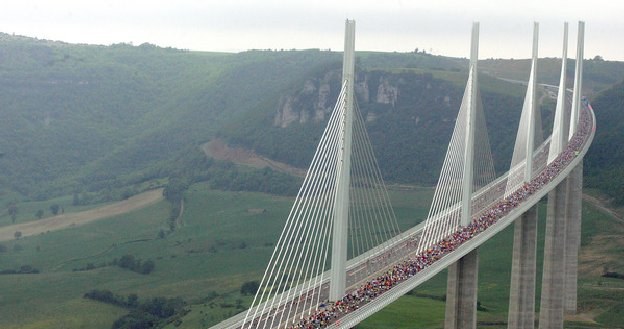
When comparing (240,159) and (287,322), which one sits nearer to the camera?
(287,322)

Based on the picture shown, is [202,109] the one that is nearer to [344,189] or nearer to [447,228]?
[447,228]

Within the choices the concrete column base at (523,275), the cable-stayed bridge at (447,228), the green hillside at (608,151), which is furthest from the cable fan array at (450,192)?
the green hillside at (608,151)

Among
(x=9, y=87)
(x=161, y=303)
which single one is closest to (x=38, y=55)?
(x=9, y=87)

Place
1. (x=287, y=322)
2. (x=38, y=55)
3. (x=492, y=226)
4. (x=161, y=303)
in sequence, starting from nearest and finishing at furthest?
(x=287, y=322)
(x=492, y=226)
(x=161, y=303)
(x=38, y=55)

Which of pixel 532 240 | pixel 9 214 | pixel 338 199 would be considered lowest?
pixel 9 214

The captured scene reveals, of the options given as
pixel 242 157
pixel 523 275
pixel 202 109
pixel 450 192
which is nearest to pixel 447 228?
pixel 450 192

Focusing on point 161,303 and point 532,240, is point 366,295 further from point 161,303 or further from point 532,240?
point 161,303

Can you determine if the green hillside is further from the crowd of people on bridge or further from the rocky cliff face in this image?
the rocky cliff face

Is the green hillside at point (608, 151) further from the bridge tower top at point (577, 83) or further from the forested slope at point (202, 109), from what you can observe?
the bridge tower top at point (577, 83)
